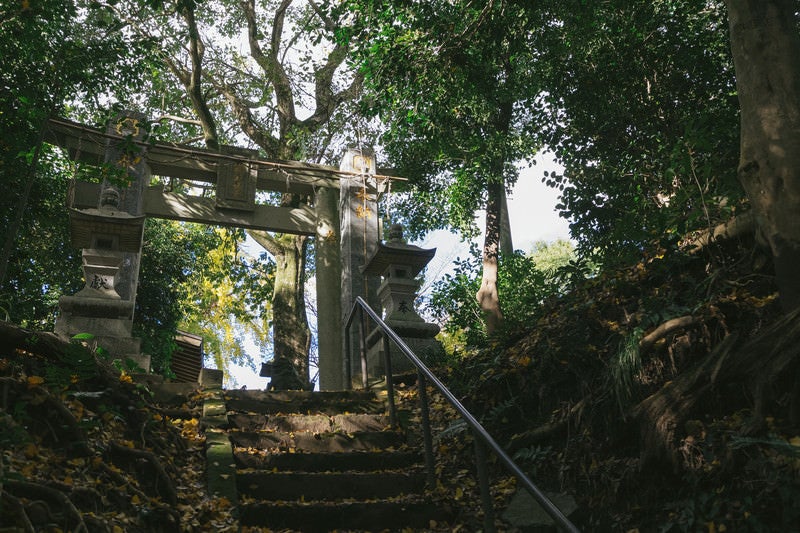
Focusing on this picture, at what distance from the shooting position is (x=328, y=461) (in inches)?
192

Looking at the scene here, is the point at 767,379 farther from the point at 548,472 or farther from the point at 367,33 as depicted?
the point at 367,33

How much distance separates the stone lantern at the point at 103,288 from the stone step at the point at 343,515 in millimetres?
3677

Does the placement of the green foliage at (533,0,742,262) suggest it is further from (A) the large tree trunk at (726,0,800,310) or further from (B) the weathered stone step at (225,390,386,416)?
(B) the weathered stone step at (225,390,386,416)

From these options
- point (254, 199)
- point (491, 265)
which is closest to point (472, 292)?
point (491, 265)

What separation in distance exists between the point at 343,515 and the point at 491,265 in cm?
843

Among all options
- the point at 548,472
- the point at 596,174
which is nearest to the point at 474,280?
the point at 596,174

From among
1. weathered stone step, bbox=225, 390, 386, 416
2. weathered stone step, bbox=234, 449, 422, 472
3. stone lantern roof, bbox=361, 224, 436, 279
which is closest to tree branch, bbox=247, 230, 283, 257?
stone lantern roof, bbox=361, 224, 436, 279

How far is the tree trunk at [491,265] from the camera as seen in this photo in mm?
11742

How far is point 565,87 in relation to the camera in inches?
369

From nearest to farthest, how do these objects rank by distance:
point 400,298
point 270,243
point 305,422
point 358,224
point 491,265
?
point 305,422, point 400,298, point 358,224, point 491,265, point 270,243

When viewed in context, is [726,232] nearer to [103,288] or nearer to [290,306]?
[103,288]

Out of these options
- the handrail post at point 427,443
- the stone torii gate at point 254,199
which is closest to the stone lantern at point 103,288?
the stone torii gate at point 254,199

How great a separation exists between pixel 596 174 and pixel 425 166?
11.8 feet

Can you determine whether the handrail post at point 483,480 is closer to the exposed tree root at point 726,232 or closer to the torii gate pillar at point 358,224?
the exposed tree root at point 726,232
